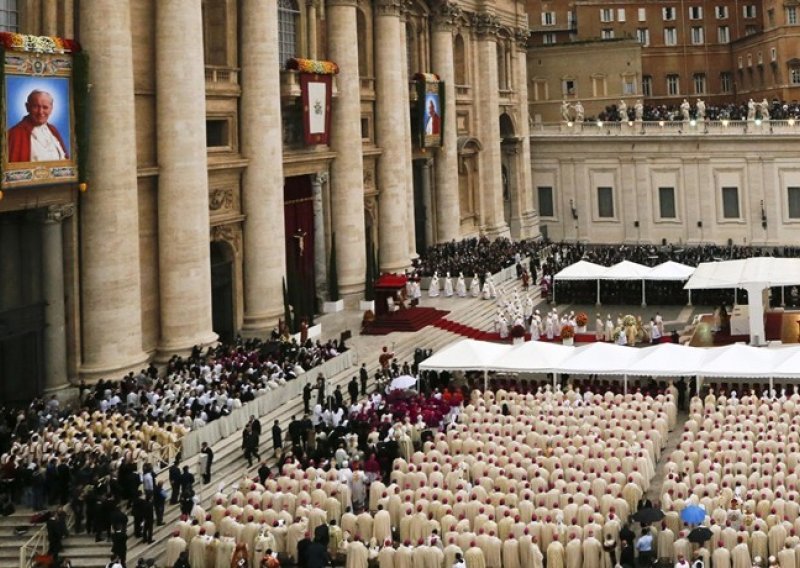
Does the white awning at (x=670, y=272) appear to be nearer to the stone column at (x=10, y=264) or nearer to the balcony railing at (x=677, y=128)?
the balcony railing at (x=677, y=128)

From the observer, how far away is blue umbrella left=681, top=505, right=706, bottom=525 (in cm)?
2305

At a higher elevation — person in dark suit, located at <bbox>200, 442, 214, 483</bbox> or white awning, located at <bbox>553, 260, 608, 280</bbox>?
white awning, located at <bbox>553, 260, 608, 280</bbox>

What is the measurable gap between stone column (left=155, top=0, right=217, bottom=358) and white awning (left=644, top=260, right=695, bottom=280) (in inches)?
922

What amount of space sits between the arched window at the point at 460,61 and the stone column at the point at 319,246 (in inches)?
786

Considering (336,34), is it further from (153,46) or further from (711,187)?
(711,187)

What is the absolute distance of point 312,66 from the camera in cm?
4750

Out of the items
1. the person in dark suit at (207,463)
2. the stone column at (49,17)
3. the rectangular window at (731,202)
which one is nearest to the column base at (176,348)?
the person in dark suit at (207,463)

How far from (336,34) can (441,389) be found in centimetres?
2097

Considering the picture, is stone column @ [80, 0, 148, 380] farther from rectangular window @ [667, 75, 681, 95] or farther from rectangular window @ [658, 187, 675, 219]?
rectangular window @ [667, 75, 681, 95]

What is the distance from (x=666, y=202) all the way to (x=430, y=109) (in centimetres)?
2093

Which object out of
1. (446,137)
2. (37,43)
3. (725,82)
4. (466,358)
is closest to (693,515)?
(466,358)

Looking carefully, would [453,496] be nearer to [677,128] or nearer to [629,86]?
[677,128]

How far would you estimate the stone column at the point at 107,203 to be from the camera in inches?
1324

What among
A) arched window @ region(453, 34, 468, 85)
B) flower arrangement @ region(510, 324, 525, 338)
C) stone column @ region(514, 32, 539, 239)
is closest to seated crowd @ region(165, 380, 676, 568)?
flower arrangement @ region(510, 324, 525, 338)
